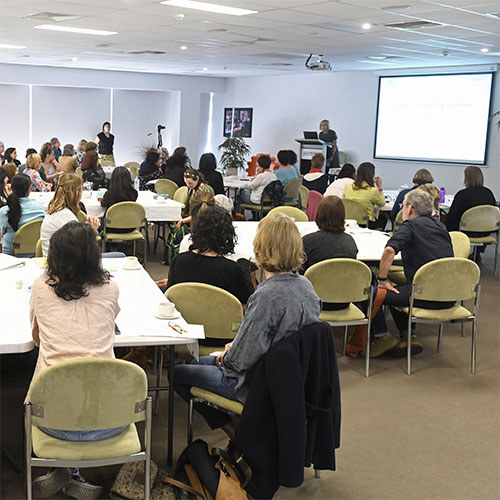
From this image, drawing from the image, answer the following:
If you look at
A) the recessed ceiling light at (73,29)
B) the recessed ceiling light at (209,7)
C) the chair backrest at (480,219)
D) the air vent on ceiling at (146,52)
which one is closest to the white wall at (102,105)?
the air vent on ceiling at (146,52)

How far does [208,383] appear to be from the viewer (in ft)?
10.3

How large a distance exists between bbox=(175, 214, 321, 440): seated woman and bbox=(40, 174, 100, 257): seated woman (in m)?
2.16

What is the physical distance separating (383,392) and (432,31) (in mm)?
4820

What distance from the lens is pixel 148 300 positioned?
363cm

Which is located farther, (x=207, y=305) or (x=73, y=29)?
(x=73, y=29)

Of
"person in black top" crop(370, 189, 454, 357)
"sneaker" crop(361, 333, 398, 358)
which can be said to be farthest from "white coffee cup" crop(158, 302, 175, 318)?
"sneaker" crop(361, 333, 398, 358)

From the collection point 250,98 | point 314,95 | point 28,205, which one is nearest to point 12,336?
point 28,205

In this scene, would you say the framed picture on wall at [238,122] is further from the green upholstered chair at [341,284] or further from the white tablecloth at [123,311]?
the white tablecloth at [123,311]

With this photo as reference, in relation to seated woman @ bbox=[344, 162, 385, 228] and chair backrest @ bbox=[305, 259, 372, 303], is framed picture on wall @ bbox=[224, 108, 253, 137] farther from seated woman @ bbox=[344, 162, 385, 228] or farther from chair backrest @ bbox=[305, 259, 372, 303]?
chair backrest @ bbox=[305, 259, 372, 303]

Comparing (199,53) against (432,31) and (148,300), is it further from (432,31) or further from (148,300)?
(148,300)

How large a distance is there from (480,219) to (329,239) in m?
3.56

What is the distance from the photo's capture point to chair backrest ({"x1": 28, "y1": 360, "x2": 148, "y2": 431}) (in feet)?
7.96

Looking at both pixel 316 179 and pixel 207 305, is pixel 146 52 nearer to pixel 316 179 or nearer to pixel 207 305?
pixel 316 179

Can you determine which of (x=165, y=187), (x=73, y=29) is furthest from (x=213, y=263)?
(x=73, y=29)
